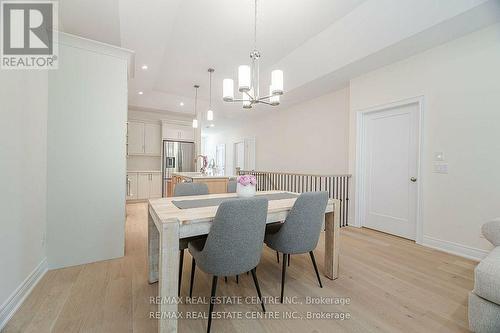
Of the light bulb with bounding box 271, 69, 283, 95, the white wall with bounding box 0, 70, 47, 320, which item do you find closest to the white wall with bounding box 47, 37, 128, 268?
Answer: the white wall with bounding box 0, 70, 47, 320

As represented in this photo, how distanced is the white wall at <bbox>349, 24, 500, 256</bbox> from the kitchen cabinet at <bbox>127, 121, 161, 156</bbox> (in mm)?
5858

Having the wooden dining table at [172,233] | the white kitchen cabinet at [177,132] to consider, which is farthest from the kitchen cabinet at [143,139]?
the wooden dining table at [172,233]

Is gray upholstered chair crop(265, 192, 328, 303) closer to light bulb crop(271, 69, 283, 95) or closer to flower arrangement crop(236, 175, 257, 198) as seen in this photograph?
flower arrangement crop(236, 175, 257, 198)

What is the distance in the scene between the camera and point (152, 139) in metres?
6.19

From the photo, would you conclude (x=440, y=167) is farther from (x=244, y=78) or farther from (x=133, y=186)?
(x=133, y=186)

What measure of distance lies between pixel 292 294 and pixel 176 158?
5287 millimetres

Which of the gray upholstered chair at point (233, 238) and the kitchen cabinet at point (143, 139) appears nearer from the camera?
the gray upholstered chair at point (233, 238)

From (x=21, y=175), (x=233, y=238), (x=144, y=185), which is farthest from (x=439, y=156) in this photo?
(x=144, y=185)

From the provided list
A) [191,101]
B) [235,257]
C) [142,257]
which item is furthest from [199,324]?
[191,101]

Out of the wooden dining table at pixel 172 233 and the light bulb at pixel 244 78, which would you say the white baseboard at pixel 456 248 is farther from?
the light bulb at pixel 244 78

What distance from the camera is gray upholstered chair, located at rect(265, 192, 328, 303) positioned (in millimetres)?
1690

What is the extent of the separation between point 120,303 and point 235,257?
1043 mm

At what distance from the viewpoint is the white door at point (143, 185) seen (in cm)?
583

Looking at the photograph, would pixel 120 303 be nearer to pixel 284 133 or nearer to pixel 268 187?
pixel 268 187
